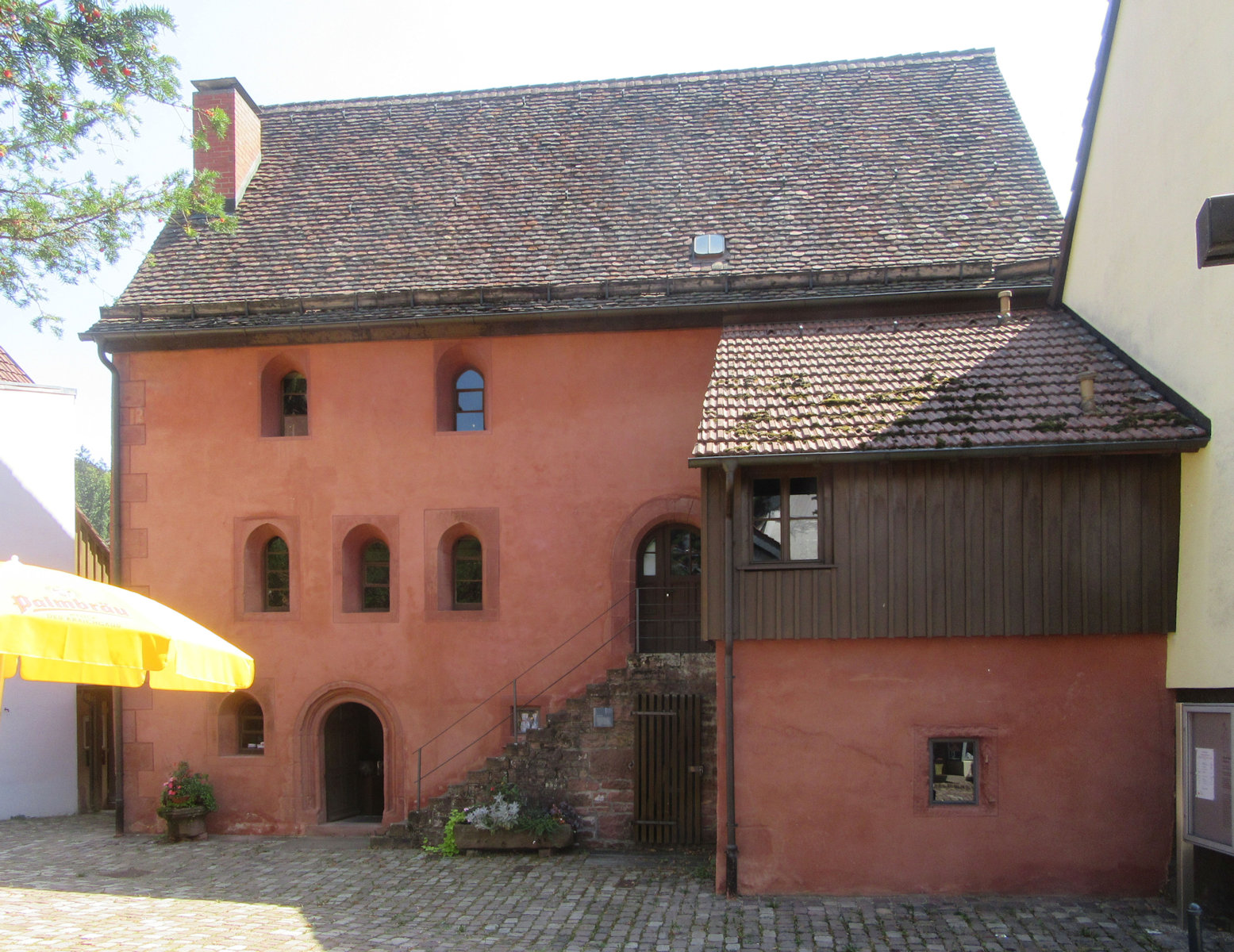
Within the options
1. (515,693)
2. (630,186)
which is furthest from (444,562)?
(630,186)

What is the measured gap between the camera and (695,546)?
15312mm

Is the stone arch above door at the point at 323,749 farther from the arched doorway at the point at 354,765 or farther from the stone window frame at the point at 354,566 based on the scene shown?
the stone window frame at the point at 354,566

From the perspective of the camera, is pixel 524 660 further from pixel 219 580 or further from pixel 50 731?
pixel 50 731

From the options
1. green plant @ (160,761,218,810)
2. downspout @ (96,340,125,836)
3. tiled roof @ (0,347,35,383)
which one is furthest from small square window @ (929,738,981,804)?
tiled roof @ (0,347,35,383)

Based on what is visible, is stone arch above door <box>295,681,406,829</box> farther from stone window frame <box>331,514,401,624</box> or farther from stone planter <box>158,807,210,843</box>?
stone planter <box>158,807,210,843</box>

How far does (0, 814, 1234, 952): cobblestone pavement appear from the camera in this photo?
9.91 m

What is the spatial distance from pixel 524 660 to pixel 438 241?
6.56 metres

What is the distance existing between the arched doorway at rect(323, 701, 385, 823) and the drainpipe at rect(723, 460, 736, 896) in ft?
21.9

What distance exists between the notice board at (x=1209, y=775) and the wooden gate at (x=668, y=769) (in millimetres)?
5587

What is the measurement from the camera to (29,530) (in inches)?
706

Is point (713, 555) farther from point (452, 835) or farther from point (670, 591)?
point (452, 835)

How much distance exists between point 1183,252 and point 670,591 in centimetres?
772

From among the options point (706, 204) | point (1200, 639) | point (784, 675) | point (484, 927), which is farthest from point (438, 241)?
point (1200, 639)

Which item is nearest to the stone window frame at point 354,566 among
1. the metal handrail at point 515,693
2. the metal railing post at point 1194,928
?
the metal handrail at point 515,693
